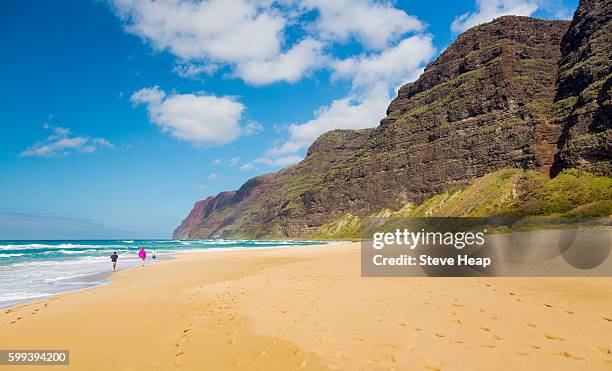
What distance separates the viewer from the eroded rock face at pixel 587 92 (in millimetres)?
61406

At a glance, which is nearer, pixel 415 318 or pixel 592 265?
pixel 415 318

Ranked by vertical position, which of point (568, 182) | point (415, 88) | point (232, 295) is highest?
point (415, 88)

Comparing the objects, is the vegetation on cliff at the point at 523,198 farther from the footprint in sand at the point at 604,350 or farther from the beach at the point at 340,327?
the footprint in sand at the point at 604,350

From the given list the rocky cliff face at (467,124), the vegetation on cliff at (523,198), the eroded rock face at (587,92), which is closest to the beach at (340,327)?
the vegetation on cliff at (523,198)

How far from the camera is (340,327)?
→ 318 inches

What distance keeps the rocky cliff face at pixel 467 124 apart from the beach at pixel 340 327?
74.3 metres

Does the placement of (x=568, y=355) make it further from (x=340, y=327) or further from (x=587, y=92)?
(x=587, y=92)

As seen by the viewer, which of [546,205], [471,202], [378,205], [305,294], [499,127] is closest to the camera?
[305,294]

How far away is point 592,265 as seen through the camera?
53.7 ft

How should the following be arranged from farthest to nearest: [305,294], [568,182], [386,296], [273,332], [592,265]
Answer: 1. [568,182]
2. [592,265]
3. [305,294]
4. [386,296]
5. [273,332]

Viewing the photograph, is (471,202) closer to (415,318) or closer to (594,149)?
(594,149)

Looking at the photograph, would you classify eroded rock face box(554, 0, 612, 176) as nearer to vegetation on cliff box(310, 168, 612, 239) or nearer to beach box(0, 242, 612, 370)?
vegetation on cliff box(310, 168, 612, 239)

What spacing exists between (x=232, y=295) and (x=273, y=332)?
18.5 ft

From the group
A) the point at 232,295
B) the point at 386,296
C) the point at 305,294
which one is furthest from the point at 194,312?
the point at 386,296
